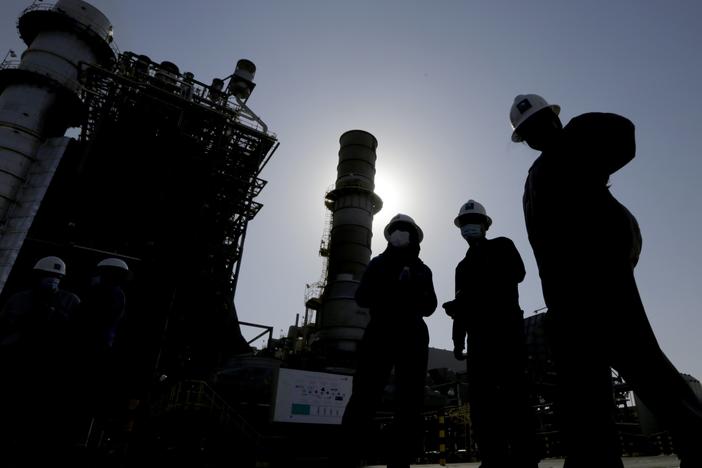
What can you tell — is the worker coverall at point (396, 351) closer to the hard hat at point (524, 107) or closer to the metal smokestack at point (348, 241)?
the hard hat at point (524, 107)

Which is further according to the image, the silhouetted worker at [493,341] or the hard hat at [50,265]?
the hard hat at [50,265]

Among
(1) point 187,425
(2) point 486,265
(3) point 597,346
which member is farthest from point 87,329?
(1) point 187,425

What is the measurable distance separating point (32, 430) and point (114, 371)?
63 centimetres

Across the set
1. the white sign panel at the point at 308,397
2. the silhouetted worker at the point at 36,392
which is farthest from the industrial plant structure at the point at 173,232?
the silhouetted worker at the point at 36,392

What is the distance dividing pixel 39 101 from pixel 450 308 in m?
26.5

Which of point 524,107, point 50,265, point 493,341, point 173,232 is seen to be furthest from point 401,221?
point 173,232

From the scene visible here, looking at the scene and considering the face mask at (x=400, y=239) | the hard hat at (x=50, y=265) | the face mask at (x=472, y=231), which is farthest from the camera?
the hard hat at (x=50, y=265)

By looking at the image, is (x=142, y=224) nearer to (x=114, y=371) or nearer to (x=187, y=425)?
(x=187, y=425)

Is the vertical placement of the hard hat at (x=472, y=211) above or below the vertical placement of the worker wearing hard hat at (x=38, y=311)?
above

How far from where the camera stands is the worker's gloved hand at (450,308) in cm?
378

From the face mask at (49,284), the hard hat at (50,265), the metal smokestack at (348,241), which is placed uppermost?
the metal smokestack at (348,241)

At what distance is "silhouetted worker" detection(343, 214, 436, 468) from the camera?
9.82 feet

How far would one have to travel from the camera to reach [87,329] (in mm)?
3750

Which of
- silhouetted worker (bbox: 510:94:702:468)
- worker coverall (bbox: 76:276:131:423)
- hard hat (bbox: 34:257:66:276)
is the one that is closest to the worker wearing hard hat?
hard hat (bbox: 34:257:66:276)
